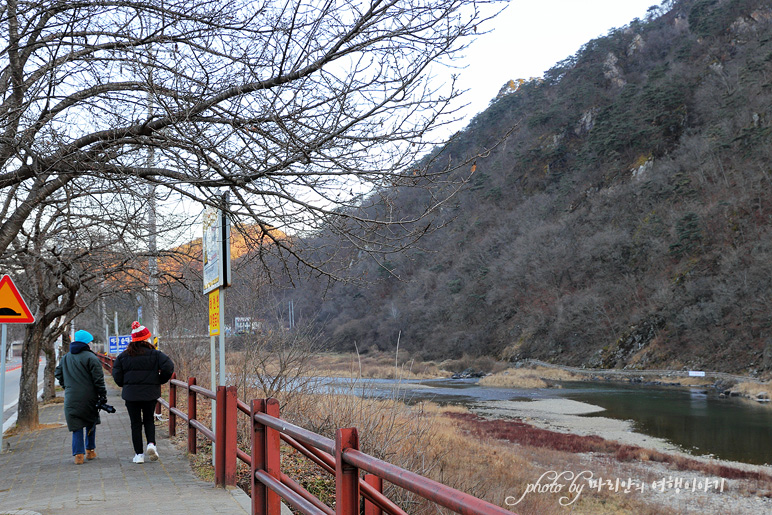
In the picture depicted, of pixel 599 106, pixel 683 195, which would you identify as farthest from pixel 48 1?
pixel 599 106

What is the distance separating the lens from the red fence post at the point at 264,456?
5.16m

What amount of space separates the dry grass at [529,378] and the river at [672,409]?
1.98 metres

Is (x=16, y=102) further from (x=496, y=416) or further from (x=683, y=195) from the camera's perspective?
(x=683, y=195)

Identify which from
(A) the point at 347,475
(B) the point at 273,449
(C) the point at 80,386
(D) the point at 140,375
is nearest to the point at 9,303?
(C) the point at 80,386

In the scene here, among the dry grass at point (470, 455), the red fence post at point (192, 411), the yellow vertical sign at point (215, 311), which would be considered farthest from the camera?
the dry grass at point (470, 455)

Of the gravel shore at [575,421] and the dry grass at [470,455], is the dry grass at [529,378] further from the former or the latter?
the dry grass at [470,455]

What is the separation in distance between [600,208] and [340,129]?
76.3 metres

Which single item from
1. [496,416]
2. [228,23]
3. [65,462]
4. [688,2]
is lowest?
[496,416]

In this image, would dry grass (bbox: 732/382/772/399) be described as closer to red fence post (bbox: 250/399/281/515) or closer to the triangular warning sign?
the triangular warning sign

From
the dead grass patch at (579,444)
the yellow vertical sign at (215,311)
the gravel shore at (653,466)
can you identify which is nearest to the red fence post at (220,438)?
the yellow vertical sign at (215,311)

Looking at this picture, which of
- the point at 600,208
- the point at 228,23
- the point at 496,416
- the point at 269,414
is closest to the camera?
the point at 269,414

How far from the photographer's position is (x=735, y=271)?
51.9m

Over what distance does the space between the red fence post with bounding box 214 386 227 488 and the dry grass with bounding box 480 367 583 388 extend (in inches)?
1652

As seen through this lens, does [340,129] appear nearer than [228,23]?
Yes
